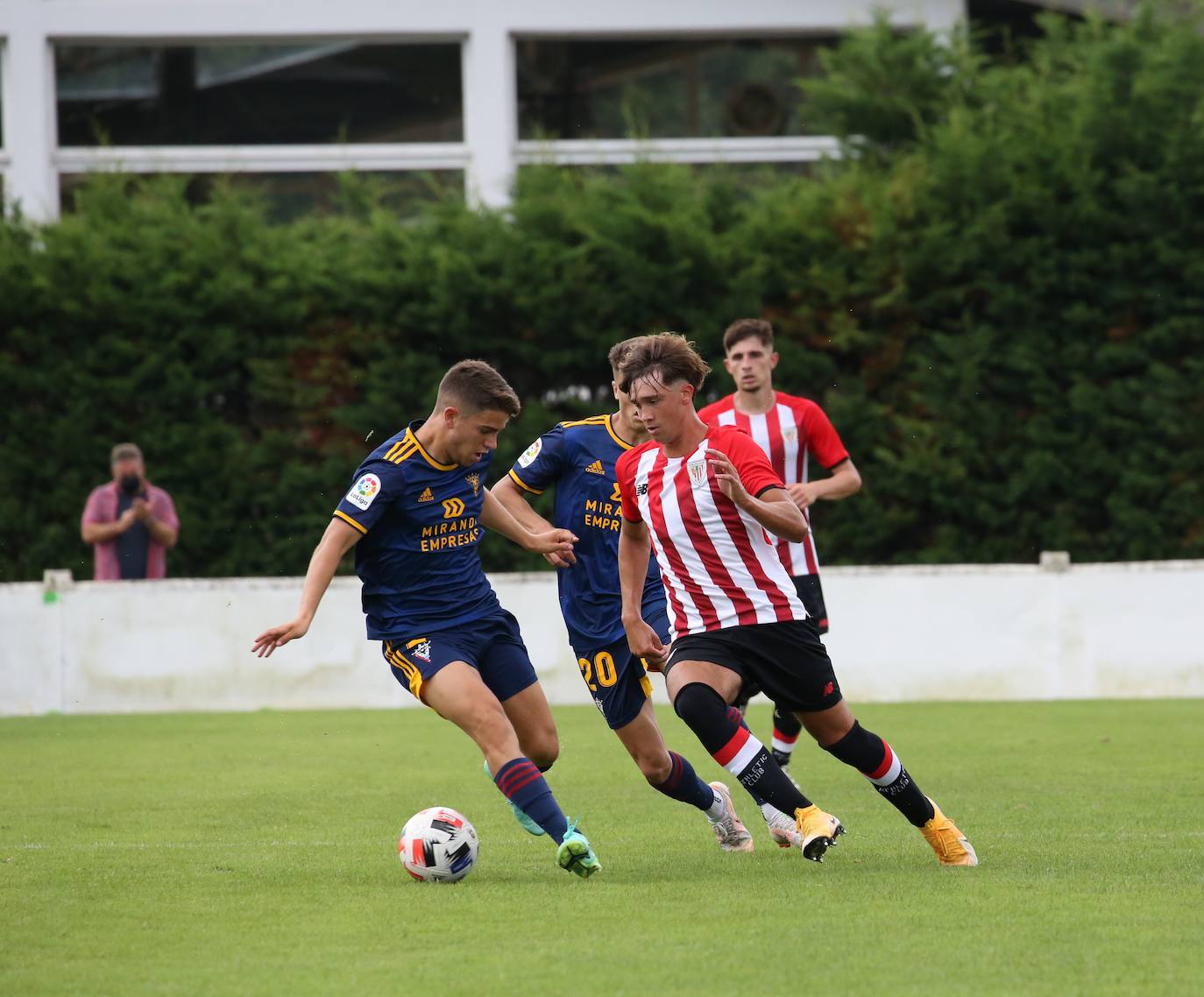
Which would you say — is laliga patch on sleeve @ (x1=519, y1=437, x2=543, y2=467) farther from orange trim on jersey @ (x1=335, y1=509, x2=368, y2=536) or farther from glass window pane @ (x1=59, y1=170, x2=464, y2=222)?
glass window pane @ (x1=59, y1=170, x2=464, y2=222)

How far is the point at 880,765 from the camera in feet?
20.8

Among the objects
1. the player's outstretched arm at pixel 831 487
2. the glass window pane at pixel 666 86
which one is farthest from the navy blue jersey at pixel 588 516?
the glass window pane at pixel 666 86

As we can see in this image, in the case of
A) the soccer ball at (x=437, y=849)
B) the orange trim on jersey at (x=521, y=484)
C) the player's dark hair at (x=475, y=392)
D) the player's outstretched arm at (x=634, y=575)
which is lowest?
the soccer ball at (x=437, y=849)

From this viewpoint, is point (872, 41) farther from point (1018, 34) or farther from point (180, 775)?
point (180, 775)

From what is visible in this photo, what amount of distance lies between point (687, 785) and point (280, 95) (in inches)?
734

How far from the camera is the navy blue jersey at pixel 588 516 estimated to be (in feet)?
24.8

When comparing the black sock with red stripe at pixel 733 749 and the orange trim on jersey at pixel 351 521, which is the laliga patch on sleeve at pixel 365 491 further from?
the black sock with red stripe at pixel 733 749

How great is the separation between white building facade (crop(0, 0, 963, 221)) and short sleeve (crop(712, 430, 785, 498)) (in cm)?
1735

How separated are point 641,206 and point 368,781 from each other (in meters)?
7.92

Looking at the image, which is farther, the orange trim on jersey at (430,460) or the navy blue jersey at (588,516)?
the navy blue jersey at (588,516)

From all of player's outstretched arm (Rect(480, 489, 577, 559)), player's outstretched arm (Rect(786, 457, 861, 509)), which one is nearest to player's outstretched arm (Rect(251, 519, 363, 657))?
player's outstretched arm (Rect(480, 489, 577, 559))

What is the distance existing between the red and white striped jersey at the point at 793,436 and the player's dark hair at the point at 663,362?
2902 mm

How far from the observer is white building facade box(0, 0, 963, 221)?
23.4 meters

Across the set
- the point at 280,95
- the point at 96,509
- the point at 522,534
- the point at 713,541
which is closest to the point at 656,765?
the point at 522,534
